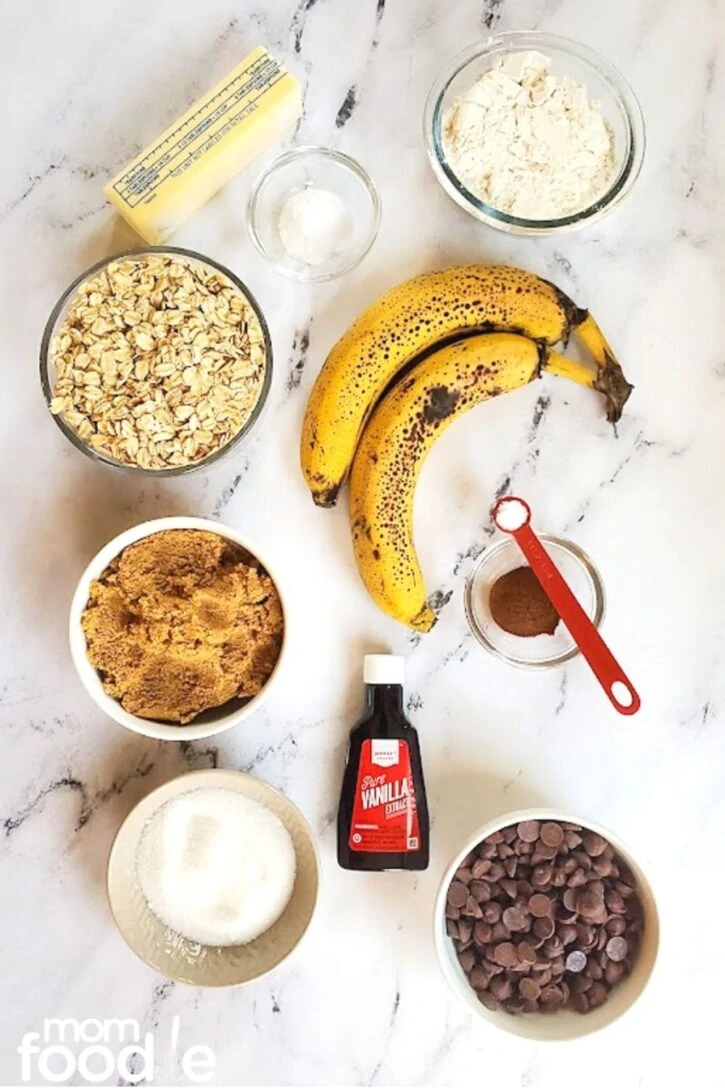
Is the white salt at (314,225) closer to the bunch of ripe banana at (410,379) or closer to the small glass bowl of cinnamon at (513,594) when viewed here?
the bunch of ripe banana at (410,379)

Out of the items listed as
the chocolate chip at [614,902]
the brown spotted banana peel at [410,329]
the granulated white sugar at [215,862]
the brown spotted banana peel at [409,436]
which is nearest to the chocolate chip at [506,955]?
the chocolate chip at [614,902]

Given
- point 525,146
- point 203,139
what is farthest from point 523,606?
point 203,139

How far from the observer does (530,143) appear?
105 cm

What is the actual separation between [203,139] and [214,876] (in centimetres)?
77

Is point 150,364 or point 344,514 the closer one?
point 150,364

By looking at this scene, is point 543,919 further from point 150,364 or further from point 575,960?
point 150,364

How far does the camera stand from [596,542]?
1.14 m

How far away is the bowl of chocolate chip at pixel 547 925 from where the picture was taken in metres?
1.05

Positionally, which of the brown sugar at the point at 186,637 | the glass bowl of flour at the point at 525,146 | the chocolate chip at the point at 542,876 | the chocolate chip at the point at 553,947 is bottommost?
the chocolate chip at the point at 553,947

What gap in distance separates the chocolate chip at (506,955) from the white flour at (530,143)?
2.54 feet

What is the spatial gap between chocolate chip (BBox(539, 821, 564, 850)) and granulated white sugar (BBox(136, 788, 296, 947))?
10.7 inches

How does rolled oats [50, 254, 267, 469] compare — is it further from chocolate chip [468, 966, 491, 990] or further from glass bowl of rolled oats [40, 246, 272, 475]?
chocolate chip [468, 966, 491, 990]

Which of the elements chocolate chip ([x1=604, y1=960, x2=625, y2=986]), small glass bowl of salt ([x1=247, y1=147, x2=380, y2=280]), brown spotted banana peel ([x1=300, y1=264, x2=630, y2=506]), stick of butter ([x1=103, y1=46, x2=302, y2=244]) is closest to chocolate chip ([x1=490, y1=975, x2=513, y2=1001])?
chocolate chip ([x1=604, y1=960, x2=625, y2=986])

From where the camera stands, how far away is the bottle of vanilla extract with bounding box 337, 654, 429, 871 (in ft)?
3.52
